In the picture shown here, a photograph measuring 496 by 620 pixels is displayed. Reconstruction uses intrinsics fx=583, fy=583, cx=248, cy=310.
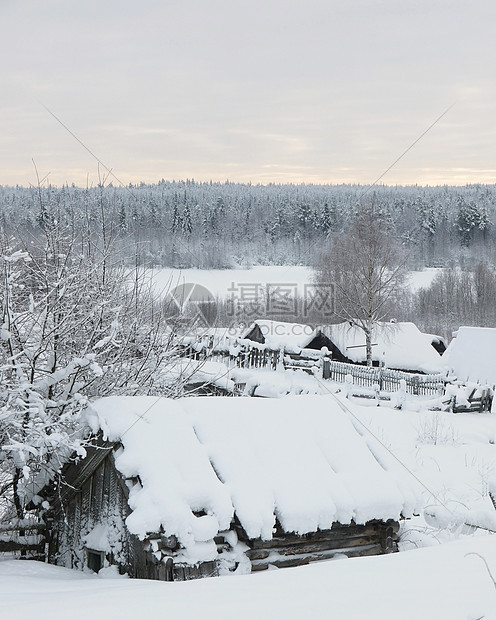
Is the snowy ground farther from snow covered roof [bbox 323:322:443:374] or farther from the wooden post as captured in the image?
snow covered roof [bbox 323:322:443:374]

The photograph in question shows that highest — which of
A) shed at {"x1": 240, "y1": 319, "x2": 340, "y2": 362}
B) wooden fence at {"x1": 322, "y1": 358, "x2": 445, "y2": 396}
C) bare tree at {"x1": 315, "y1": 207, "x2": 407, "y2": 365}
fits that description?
bare tree at {"x1": 315, "y1": 207, "x2": 407, "y2": 365}

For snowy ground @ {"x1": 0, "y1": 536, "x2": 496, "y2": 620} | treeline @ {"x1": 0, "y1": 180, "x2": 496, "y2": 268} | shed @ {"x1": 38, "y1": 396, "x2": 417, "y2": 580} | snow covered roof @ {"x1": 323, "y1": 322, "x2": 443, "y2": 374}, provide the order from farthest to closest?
treeline @ {"x1": 0, "y1": 180, "x2": 496, "y2": 268}, snow covered roof @ {"x1": 323, "y1": 322, "x2": 443, "y2": 374}, shed @ {"x1": 38, "y1": 396, "x2": 417, "y2": 580}, snowy ground @ {"x1": 0, "y1": 536, "x2": 496, "y2": 620}

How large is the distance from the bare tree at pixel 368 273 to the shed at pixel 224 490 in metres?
23.5

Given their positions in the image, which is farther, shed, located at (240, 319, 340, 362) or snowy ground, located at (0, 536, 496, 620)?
shed, located at (240, 319, 340, 362)

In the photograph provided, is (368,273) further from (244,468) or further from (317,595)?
(317,595)

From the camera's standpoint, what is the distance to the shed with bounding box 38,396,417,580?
4.82m

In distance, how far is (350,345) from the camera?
31.3m

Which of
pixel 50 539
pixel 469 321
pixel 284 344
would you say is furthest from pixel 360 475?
pixel 469 321

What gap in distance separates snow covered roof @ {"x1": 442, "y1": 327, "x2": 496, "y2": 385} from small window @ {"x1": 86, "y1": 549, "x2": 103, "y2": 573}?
2191cm

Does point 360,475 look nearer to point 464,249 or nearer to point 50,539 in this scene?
point 50,539

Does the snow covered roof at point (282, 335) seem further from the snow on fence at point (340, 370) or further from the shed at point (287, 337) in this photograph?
the snow on fence at point (340, 370)

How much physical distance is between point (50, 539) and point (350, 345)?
25.8 metres

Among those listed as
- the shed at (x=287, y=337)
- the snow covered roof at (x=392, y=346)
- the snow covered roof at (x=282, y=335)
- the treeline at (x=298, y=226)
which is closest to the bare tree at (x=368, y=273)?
the snow covered roof at (x=392, y=346)

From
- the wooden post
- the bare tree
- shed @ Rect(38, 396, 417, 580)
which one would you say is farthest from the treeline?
shed @ Rect(38, 396, 417, 580)
